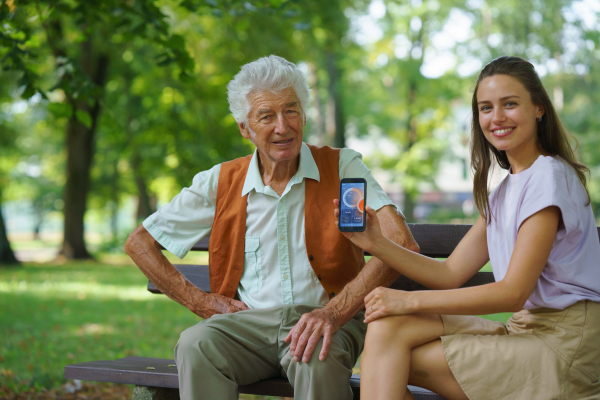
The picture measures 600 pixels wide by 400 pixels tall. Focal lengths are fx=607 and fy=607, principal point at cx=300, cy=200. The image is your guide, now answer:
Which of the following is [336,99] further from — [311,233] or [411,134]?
[311,233]

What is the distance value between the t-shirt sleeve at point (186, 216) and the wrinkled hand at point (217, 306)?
0.91ft

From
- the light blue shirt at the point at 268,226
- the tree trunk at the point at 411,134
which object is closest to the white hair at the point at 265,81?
the light blue shirt at the point at 268,226

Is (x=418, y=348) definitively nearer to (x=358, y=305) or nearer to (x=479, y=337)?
(x=479, y=337)

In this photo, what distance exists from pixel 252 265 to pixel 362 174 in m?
0.70

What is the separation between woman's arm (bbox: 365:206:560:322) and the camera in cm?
220

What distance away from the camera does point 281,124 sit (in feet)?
9.43

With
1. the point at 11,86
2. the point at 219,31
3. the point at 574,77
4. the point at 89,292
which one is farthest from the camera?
the point at 574,77

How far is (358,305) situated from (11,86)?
17.4 metres

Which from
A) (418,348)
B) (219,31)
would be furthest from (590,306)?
(219,31)

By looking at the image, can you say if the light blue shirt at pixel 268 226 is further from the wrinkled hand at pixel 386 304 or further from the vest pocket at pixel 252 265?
the wrinkled hand at pixel 386 304

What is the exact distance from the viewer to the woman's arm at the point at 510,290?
86.6 inches

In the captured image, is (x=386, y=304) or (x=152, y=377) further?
(x=152, y=377)

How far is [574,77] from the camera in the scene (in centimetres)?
2394

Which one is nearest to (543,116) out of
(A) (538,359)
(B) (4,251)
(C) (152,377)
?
(A) (538,359)
